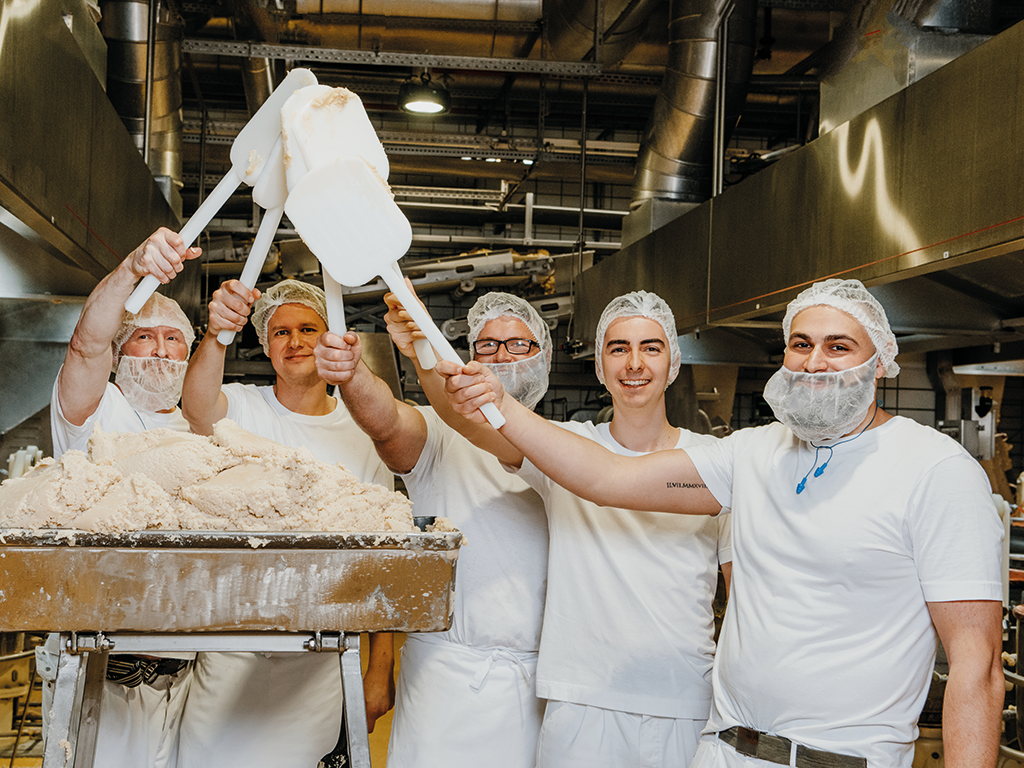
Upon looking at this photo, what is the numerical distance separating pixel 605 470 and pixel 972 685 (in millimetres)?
675

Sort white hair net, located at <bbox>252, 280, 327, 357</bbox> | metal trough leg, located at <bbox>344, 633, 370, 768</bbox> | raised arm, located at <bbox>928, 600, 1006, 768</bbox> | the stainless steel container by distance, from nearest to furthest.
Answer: the stainless steel container → metal trough leg, located at <bbox>344, 633, 370, 768</bbox> → raised arm, located at <bbox>928, 600, 1006, 768</bbox> → white hair net, located at <bbox>252, 280, 327, 357</bbox>

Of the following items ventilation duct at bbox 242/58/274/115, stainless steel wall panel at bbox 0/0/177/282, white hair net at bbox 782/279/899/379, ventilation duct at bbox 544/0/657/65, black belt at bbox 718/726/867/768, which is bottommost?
black belt at bbox 718/726/867/768

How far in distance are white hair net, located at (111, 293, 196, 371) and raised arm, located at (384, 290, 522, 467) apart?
46 cm

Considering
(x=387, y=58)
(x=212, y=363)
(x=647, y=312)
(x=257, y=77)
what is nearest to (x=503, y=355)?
(x=647, y=312)

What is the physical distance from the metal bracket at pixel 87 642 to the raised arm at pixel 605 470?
0.71 metres

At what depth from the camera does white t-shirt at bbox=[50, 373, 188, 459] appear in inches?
67.1

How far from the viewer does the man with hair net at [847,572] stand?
4.45ft

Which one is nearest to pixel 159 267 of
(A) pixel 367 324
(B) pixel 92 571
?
(B) pixel 92 571

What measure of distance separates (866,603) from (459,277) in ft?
16.0

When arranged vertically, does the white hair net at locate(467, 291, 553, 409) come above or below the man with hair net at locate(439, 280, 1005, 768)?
above

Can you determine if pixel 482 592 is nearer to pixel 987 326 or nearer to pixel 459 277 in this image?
pixel 987 326

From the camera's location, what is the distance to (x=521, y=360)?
2.05 metres

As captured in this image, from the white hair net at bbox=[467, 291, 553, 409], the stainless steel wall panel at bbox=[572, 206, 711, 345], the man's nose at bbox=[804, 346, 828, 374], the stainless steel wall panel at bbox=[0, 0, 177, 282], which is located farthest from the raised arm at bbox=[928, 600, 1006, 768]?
the stainless steel wall panel at bbox=[572, 206, 711, 345]

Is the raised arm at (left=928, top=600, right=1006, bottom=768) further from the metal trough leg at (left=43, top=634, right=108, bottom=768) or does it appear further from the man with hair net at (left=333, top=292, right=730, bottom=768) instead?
the metal trough leg at (left=43, top=634, right=108, bottom=768)
